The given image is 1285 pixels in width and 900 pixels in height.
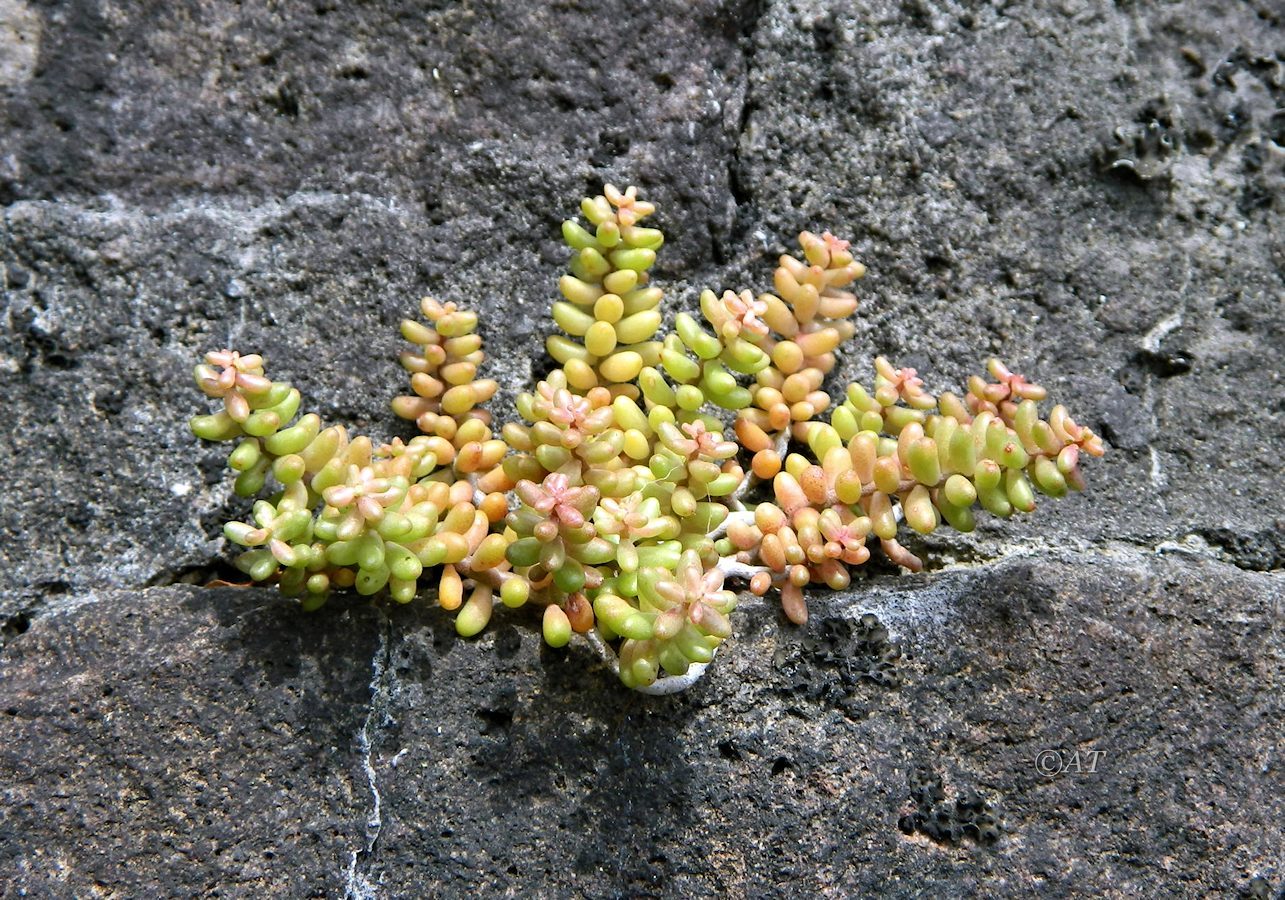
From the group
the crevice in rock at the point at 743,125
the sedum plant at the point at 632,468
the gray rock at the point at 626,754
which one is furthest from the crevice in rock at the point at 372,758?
the crevice in rock at the point at 743,125

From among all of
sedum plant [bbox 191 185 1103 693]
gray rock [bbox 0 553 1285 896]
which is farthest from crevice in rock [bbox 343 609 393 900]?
sedum plant [bbox 191 185 1103 693]

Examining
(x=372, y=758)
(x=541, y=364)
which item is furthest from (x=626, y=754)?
(x=541, y=364)

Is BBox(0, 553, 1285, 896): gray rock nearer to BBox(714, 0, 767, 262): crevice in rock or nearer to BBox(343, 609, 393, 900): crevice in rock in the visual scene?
BBox(343, 609, 393, 900): crevice in rock

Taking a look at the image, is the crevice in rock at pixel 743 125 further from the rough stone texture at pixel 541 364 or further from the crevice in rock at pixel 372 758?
the crevice in rock at pixel 372 758

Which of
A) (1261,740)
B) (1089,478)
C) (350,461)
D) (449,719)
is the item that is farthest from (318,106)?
(1261,740)

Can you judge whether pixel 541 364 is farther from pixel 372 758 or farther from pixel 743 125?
pixel 372 758

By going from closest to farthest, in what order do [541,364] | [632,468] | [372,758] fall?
1. [372,758]
2. [632,468]
3. [541,364]

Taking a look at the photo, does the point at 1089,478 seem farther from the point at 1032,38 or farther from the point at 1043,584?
the point at 1032,38
